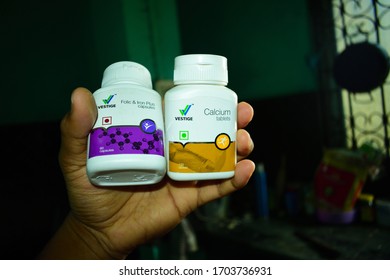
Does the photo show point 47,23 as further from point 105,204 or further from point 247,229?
point 247,229

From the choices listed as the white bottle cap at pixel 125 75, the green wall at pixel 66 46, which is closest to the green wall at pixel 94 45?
the green wall at pixel 66 46

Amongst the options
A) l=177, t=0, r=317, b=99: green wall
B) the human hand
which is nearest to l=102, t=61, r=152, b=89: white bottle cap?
the human hand

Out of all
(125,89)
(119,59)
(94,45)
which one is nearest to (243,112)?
(125,89)

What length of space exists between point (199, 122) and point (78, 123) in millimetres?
183

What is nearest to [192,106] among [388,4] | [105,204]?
[105,204]

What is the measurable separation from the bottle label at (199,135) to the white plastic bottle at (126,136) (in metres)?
0.02

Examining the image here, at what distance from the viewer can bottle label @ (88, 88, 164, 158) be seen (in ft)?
1.64

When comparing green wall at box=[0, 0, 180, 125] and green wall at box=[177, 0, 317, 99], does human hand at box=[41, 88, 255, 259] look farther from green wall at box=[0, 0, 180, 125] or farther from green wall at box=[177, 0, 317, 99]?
green wall at box=[177, 0, 317, 99]

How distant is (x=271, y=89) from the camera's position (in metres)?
1.49

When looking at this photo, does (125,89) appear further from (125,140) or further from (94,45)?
(94,45)

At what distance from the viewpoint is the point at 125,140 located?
50 centimetres

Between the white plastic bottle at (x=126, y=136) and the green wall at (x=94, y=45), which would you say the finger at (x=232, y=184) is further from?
the green wall at (x=94, y=45)

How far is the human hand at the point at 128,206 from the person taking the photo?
2.03ft

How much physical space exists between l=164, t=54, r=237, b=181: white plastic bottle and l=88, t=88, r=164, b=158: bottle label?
0.09 ft
